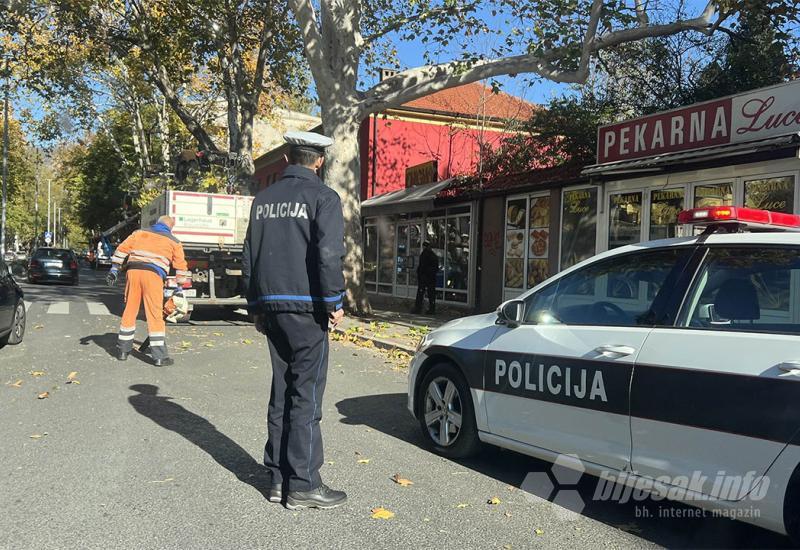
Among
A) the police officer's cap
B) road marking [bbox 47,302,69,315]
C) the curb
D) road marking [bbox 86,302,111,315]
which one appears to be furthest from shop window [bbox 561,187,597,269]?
road marking [bbox 47,302,69,315]

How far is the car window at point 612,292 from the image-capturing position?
361cm

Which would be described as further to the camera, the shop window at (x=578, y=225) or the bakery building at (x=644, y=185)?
the shop window at (x=578, y=225)

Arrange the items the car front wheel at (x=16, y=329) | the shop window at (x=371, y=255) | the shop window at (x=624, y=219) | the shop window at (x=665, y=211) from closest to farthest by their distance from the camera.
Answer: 1. the car front wheel at (x=16, y=329)
2. the shop window at (x=665, y=211)
3. the shop window at (x=624, y=219)
4. the shop window at (x=371, y=255)

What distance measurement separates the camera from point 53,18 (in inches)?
717

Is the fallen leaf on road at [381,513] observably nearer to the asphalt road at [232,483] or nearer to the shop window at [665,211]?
the asphalt road at [232,483]

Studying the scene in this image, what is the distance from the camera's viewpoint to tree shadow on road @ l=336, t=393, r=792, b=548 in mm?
3465

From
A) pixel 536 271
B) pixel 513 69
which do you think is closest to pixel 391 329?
pixel 536 271

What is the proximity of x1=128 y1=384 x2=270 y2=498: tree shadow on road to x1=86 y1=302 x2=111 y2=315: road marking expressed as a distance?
27.0 ft

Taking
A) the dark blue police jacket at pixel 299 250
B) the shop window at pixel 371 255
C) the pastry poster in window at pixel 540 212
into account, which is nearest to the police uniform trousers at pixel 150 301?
the dark blue police jacket at pixel 299 250

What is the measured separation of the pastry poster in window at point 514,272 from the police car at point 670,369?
9.92 meters

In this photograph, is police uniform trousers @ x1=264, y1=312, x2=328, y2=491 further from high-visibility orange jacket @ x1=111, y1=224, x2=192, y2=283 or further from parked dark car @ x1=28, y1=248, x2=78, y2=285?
parked dark car @ x1=28, y1=248, x2=78, y2=285

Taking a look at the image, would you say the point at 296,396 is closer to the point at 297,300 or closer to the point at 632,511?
the point at 297,300

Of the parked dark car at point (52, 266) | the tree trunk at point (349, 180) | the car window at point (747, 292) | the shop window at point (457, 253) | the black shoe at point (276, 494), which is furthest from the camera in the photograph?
the parked dark car at point (52, 266)

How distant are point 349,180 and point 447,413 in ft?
31.5
